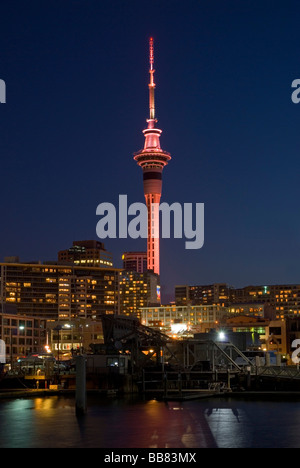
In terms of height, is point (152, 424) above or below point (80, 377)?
below

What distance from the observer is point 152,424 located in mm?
62250

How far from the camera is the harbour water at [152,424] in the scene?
53.1 meters

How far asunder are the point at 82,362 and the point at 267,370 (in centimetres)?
3726

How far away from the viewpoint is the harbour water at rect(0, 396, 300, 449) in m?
53.1

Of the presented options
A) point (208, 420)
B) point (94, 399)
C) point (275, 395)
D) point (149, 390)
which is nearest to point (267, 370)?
point (275, 395)

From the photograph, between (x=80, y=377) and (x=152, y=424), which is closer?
(x=152, y=424)

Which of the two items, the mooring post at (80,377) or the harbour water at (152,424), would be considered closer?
the harbour water at (152,424)

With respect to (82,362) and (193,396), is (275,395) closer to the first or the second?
(193,396)

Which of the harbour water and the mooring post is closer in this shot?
the harbour water

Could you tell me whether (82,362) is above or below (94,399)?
above

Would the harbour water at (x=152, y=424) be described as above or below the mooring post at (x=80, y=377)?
below

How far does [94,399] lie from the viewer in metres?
85.2

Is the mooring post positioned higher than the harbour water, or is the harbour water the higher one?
the mooring post
